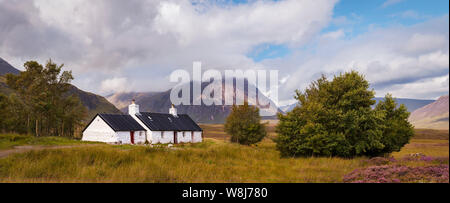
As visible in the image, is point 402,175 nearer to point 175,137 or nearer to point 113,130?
point 113,130

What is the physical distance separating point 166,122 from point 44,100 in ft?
68.1

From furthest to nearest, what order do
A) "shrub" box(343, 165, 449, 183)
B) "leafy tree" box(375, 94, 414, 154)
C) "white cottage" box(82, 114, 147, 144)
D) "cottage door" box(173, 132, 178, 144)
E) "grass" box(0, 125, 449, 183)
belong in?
"cottage door" box(173, 132, 178, 144), "white cottage" box(82, 114, 147, 144), "leafy tree" box(375, 94, 414, 154), "grass" box(0, 125, 449, 183), "shrub" box(343, 165, 449, 183)

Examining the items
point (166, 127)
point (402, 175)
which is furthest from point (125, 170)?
point (166, 127)

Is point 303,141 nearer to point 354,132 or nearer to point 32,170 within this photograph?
point 354,132

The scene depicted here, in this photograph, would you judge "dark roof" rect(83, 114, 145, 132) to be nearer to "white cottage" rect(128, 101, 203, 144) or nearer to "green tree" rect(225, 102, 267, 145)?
"white cottage" rect(128, 101, 203, 144)

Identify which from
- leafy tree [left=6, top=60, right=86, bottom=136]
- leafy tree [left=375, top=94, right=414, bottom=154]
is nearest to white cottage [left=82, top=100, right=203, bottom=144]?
leafy tree [left=6, top=60, right=86, bottom=136]

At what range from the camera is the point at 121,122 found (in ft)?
145

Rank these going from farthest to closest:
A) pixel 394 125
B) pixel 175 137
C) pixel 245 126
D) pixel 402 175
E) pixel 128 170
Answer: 1. pixel 175 137
2. pixel 245 126
3. pixel 394 125
4. pixel 128 170
5. pixel 402 175

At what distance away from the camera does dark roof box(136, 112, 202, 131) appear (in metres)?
48.3

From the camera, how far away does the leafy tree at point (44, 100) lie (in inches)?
1828

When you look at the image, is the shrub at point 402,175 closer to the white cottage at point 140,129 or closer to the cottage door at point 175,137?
the white cottage at point 140,129

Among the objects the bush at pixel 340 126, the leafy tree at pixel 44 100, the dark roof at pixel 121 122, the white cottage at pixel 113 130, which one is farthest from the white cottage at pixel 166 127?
the bush at pixel 340 126

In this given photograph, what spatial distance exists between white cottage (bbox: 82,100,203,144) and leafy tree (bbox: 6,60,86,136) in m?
9.04
